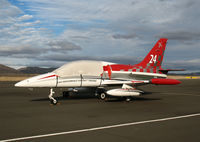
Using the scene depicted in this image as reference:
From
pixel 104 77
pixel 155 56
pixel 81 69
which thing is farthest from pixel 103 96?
pixel 155 56

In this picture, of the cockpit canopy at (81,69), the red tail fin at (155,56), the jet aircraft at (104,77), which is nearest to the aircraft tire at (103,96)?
the jet aircraft at (104,77)

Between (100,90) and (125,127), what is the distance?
9.99 metres

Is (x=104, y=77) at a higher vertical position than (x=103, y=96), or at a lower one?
higher

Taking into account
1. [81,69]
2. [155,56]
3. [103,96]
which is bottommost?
[103,96]

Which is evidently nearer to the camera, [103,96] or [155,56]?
[103,96]

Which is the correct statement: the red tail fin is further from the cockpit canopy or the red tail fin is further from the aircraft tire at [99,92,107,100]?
the aircraft tire at [99,92,107,100]

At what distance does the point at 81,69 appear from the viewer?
15797mm

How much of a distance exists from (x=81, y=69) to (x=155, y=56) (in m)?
7.56

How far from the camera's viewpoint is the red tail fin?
19.5 m

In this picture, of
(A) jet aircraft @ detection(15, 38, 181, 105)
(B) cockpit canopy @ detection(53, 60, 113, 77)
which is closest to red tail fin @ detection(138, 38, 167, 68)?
(A) jet aircraft @ detection(15, 38, 181, 105)

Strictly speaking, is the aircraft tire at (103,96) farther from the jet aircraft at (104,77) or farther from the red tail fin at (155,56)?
the red tail fin at (155,56)

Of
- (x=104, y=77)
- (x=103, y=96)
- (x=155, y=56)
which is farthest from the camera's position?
(x=155, y=56)

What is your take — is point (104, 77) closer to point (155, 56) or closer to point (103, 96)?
point (103, 96)

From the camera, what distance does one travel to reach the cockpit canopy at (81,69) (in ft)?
49.0
